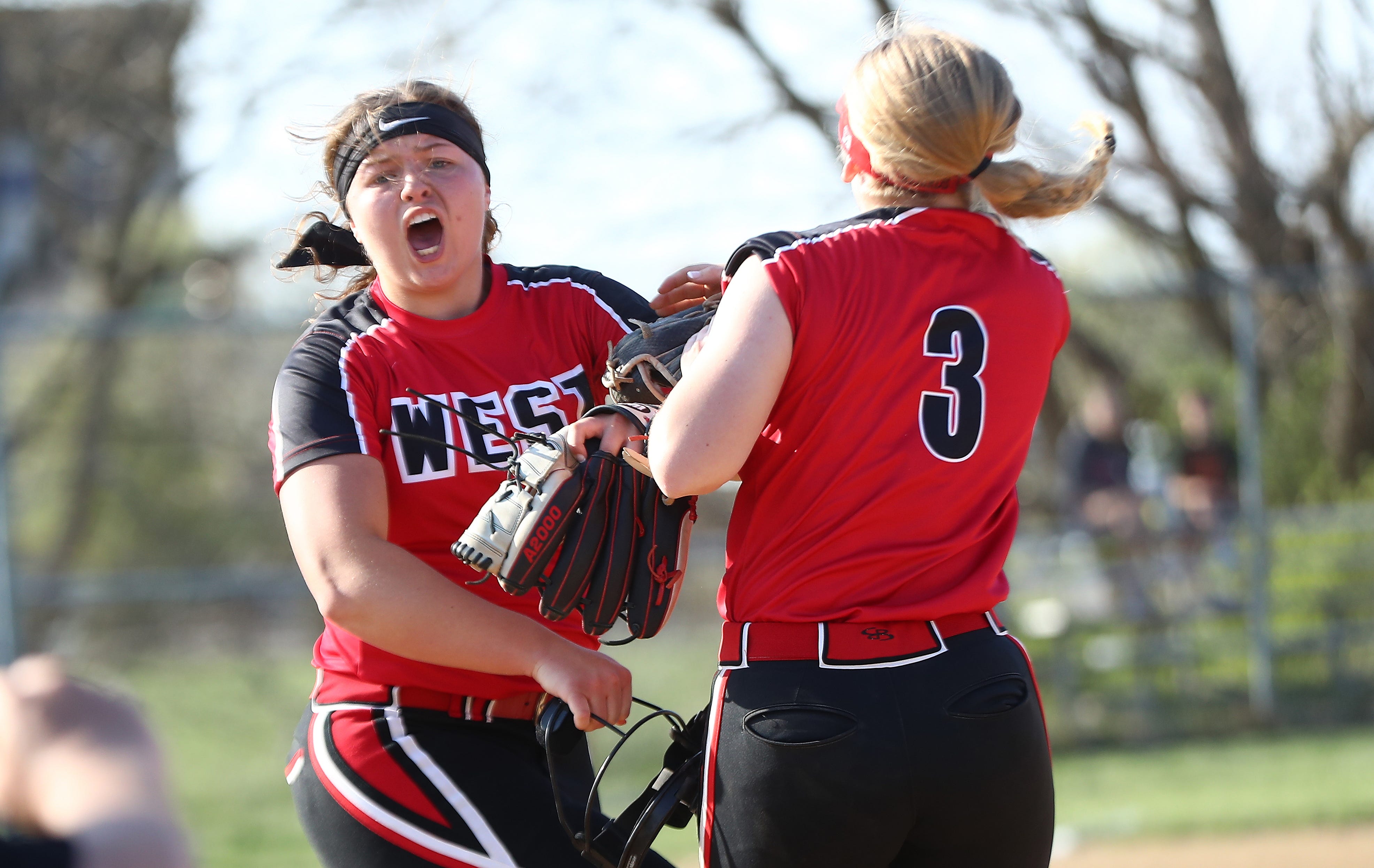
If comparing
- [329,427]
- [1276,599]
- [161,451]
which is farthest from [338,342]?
[1276,599]

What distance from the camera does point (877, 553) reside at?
1.97 metres

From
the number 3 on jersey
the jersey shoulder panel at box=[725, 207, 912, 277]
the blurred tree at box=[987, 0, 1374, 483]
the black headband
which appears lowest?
the number 3 on jersey

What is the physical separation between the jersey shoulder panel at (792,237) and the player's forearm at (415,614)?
69cm

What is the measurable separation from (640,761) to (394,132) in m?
5.72

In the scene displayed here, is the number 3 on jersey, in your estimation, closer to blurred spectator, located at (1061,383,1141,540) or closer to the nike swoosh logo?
the nike swoosh logo

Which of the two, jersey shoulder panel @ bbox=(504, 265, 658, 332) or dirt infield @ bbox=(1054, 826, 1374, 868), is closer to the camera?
jersey shoulder panel @ bbox=(504, 265, 658, 332)

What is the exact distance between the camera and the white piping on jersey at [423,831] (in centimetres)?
216

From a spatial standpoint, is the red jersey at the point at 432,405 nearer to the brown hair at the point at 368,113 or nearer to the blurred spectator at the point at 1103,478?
the brown hair at the point at 368,113

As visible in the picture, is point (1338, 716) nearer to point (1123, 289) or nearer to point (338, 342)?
point (1123, 289)

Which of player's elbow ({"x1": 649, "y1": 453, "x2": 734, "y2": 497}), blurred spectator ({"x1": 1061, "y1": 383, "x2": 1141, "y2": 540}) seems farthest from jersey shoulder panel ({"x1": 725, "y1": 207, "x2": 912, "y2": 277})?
blurred spectator ({"x1": 1061, "y1": 383, "x2": 1141, "y2": 540})

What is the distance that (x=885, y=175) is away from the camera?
2.04m

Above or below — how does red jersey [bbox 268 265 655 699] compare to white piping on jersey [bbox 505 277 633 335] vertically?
below

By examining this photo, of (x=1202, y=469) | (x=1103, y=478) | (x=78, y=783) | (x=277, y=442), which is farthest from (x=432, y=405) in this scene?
(x=1202, y=469)

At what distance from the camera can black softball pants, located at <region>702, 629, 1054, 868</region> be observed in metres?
1.89
